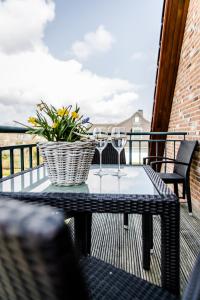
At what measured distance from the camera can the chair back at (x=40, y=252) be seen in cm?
28

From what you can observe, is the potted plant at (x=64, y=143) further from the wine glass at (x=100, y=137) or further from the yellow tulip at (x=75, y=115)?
the wine glass at (x=100, y=137)

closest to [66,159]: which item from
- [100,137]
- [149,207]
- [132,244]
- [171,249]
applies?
[100,137]

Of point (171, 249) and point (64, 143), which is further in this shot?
point (64, 143)

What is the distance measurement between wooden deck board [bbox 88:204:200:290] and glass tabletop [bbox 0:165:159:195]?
700 millimetres

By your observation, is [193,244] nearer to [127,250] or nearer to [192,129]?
[127,250]

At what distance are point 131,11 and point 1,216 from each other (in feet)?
20.5

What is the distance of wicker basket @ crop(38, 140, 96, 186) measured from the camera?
119 centimetres

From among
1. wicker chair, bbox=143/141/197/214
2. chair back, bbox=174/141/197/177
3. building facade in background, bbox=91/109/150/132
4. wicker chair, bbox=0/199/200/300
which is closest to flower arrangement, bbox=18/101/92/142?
building facade in background, bbox=91/109/150/132

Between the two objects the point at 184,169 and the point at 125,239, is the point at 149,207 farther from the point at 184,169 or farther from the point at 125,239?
the point at 184,169

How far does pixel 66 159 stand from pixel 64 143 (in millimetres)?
76

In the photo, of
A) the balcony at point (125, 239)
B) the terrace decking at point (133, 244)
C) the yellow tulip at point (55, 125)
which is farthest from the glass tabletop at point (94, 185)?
the terrace decking at point (133, 244)

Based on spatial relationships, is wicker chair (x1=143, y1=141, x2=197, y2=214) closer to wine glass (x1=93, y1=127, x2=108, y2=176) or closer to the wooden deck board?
the wooden deck board

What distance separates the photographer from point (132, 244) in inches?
84.5

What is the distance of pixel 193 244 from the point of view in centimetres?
215
